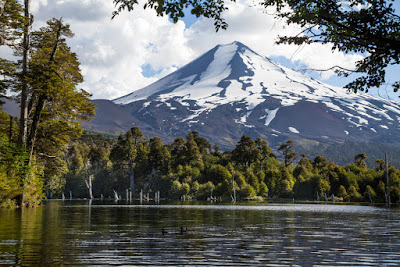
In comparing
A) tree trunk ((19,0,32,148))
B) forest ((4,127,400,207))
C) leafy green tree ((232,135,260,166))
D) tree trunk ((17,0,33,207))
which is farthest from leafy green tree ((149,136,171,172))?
tree trunk ((19,0,32,148))

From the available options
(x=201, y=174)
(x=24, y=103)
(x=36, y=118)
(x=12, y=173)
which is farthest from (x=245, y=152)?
(x=12, y=173)

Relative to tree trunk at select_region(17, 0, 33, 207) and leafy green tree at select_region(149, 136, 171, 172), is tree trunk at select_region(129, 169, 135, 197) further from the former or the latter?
tree trunk at select_region(17, 0, 33, 207)

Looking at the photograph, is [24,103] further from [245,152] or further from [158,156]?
[245,152]

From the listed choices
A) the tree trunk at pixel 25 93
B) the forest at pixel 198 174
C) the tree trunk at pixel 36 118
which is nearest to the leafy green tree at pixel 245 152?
the forest at pixel 198 174

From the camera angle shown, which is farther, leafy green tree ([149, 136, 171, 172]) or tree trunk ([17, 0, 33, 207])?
leafy green tree ([149, 136, 171, 172])

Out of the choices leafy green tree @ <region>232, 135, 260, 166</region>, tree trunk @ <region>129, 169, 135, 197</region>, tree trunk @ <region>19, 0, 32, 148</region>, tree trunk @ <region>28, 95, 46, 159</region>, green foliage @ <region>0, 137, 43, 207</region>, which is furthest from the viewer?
tree trunk @ <region>129, 169, 135, 197</region>

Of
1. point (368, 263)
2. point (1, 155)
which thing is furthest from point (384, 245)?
point (1, 155)

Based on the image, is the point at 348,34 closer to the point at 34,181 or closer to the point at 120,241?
the point at 120,241

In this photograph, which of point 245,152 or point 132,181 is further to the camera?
point 132,181

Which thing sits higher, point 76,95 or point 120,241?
point 76,95

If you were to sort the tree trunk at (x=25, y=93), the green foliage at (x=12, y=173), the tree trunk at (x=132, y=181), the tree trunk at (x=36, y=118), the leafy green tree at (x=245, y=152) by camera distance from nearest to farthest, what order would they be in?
the green foliage at (x=12, y=173)
the tree trunk at (x=25, y=93)
the tree trunk at (x=36, y=118)
the leafy green tree at (x=245, y=152)
the tree trunk at (x=132, y=181)

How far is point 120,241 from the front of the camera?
626 inches

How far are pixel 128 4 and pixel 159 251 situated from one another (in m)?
6.94

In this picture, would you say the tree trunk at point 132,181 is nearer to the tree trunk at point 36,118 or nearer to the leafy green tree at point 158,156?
the leafy green tree at point 158,156
